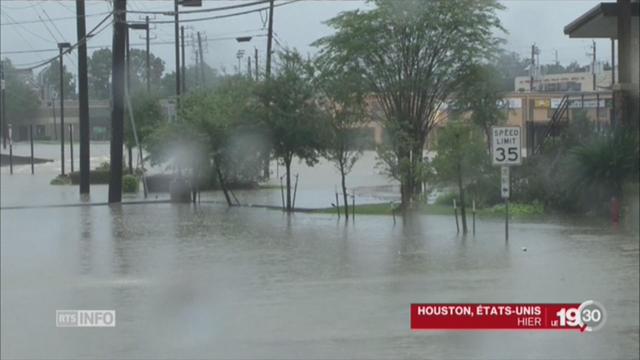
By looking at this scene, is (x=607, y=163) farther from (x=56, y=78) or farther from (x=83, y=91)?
(x=56, y=78)

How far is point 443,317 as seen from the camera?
1048 centimetres

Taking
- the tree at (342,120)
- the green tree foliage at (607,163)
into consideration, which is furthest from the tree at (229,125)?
the green tree foliage at (607,163)

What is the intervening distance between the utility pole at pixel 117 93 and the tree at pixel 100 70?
1057 cm

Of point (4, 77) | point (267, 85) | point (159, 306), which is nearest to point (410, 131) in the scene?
point (267, 85)

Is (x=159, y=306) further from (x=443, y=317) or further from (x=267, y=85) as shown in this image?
(x=267, y=85)

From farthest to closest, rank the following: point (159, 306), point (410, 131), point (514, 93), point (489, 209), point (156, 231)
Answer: point (514, 93) < point (410, 131) < point (489, 209) < point (156, 231) < point (159, 306)

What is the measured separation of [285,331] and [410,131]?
81.4 ft

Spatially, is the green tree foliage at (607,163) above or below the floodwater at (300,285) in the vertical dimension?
above

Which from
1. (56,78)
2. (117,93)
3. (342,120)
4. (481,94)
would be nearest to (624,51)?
(342,120)

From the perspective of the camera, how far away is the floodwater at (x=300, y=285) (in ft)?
30.1

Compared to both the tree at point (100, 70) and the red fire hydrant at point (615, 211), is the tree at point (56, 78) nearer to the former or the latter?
the tree at point (100, 70)

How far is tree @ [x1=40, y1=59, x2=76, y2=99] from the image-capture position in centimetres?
5020

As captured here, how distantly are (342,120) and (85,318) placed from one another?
62.2 ft

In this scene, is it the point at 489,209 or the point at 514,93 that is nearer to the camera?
the point at 489,209
